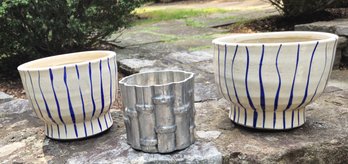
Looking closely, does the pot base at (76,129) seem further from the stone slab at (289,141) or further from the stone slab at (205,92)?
the stone slab at (205,92)

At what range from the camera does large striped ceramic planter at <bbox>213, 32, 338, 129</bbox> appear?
132 cm

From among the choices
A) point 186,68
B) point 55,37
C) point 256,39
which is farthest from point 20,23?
point 256,39

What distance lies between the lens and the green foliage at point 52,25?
248 centimetres

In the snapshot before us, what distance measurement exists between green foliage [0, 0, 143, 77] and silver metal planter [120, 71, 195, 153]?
1.36 metres

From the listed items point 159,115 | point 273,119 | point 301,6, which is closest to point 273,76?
point 273,119

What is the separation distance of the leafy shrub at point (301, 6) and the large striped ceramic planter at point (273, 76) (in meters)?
2.34

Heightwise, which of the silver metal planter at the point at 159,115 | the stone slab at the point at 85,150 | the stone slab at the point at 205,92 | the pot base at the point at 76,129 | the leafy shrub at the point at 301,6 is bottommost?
the stone slab at the point at 85,150

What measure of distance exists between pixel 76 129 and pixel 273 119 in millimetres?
675

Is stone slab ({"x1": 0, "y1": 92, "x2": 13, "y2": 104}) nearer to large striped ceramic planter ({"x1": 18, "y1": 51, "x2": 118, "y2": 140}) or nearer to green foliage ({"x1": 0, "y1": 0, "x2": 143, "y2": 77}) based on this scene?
green foliage ({"x1": 0, "y1": 0, "x2": 143, "y2": 77})

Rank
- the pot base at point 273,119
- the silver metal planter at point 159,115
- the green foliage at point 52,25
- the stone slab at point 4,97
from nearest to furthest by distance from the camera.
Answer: the silver metal planter at point 159,115 → the pot base at point 273,119 → the stone slab at point 4,97 → the green foliage at point 52,25

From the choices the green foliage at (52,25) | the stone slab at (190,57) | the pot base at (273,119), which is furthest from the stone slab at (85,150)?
the stone slab at (190,57)

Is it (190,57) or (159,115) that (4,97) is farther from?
(159,115)

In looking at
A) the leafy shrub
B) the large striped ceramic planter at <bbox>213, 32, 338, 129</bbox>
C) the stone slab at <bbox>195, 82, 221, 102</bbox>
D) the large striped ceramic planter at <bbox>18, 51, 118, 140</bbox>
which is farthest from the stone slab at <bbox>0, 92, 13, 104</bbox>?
the leafy shrub

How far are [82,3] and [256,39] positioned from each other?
1494 mm
